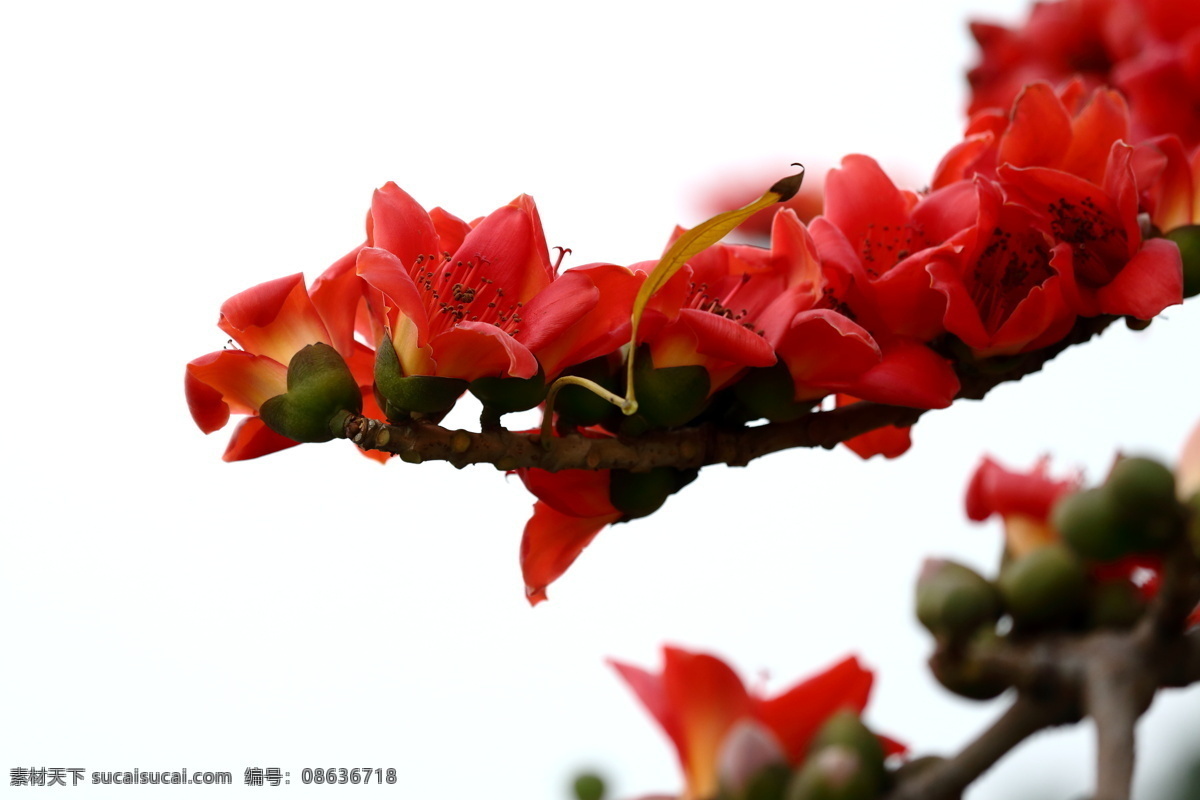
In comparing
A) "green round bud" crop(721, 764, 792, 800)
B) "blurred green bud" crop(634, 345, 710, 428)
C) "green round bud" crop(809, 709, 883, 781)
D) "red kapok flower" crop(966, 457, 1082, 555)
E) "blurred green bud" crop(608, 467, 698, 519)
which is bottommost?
"green round bud" crop(721, 764, 792, 800)

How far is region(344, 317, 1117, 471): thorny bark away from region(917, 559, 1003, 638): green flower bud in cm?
8

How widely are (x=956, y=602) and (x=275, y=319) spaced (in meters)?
0.21

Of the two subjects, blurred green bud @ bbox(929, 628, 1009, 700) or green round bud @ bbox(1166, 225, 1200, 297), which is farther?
green round bud @ bbox(1166, 225, 1200, 297)

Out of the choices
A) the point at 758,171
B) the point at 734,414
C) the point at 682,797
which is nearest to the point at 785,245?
the point at 734,414

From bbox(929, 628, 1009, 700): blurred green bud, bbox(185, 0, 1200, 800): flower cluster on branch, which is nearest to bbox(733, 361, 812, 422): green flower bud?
bbox(185, 0, 1200, 800): flower cluster on branch

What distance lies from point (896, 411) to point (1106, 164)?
127 millimetres

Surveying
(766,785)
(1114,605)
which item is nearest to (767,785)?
(766,785)

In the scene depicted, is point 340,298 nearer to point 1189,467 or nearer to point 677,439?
point 677,439

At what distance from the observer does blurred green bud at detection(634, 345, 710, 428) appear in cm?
36

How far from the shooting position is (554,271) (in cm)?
40

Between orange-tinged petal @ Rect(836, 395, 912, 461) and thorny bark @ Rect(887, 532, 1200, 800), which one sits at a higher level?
orange-tinged petal @ Rect(836, 395, 912, 461)

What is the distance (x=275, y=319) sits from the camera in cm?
37

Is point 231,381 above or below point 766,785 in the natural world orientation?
above

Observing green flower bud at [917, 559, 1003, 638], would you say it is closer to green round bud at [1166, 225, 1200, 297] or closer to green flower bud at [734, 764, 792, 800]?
green flower bud at [734, 764, 792, 800]
